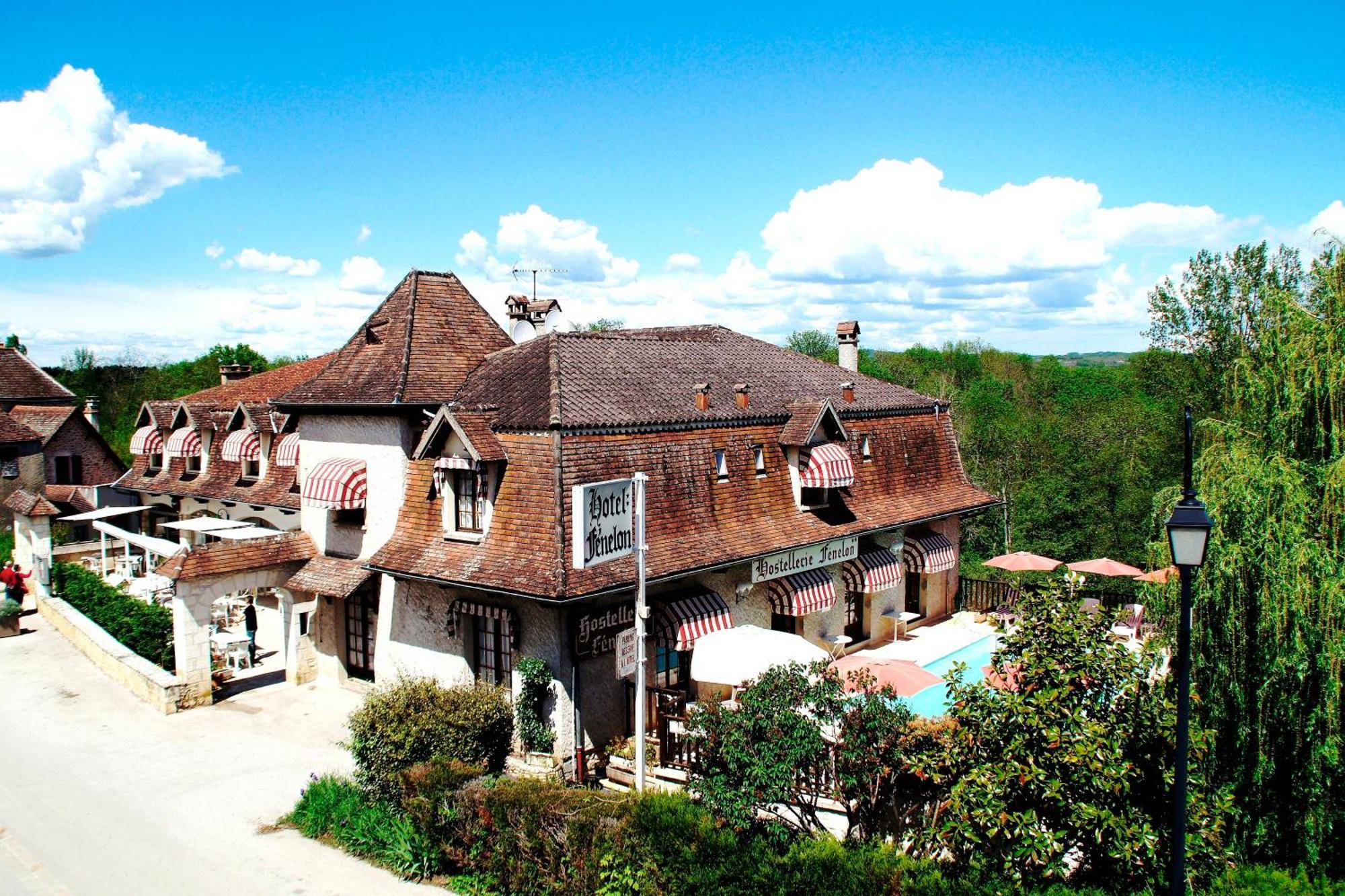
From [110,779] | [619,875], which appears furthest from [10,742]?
[619,875]

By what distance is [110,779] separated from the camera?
57.9 feet

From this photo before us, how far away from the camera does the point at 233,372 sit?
3953 cm

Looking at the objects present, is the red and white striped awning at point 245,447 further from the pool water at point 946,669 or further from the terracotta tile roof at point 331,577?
the pool water at point 946,669

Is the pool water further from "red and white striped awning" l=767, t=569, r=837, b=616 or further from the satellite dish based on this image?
the satellite dish

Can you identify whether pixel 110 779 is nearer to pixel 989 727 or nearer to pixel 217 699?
pixel 217 699

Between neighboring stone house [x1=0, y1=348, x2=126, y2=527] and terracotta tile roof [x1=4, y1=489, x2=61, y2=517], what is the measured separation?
5861 mm

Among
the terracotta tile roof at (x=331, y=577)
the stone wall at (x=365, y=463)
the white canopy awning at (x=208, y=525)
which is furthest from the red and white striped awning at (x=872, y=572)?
the white canopy awning at (x=208, y=525)

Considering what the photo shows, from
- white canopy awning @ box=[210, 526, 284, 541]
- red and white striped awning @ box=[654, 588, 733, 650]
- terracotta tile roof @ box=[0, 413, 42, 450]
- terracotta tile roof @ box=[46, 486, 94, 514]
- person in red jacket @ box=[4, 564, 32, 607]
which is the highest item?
terracotta tile roof @ box=[0, 413, 42, 450]

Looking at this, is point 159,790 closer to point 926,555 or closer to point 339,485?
point 339,485

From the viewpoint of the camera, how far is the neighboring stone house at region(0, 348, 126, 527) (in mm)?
41156

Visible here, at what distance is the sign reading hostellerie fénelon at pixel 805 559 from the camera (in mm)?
20625

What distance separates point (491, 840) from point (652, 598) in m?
6.43

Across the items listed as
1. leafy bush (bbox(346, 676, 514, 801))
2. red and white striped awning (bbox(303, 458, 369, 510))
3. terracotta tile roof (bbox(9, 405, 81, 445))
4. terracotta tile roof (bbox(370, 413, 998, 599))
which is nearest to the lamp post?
terracotta tile roof (bbox(370, 413, 998, 599))

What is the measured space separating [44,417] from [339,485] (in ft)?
101
